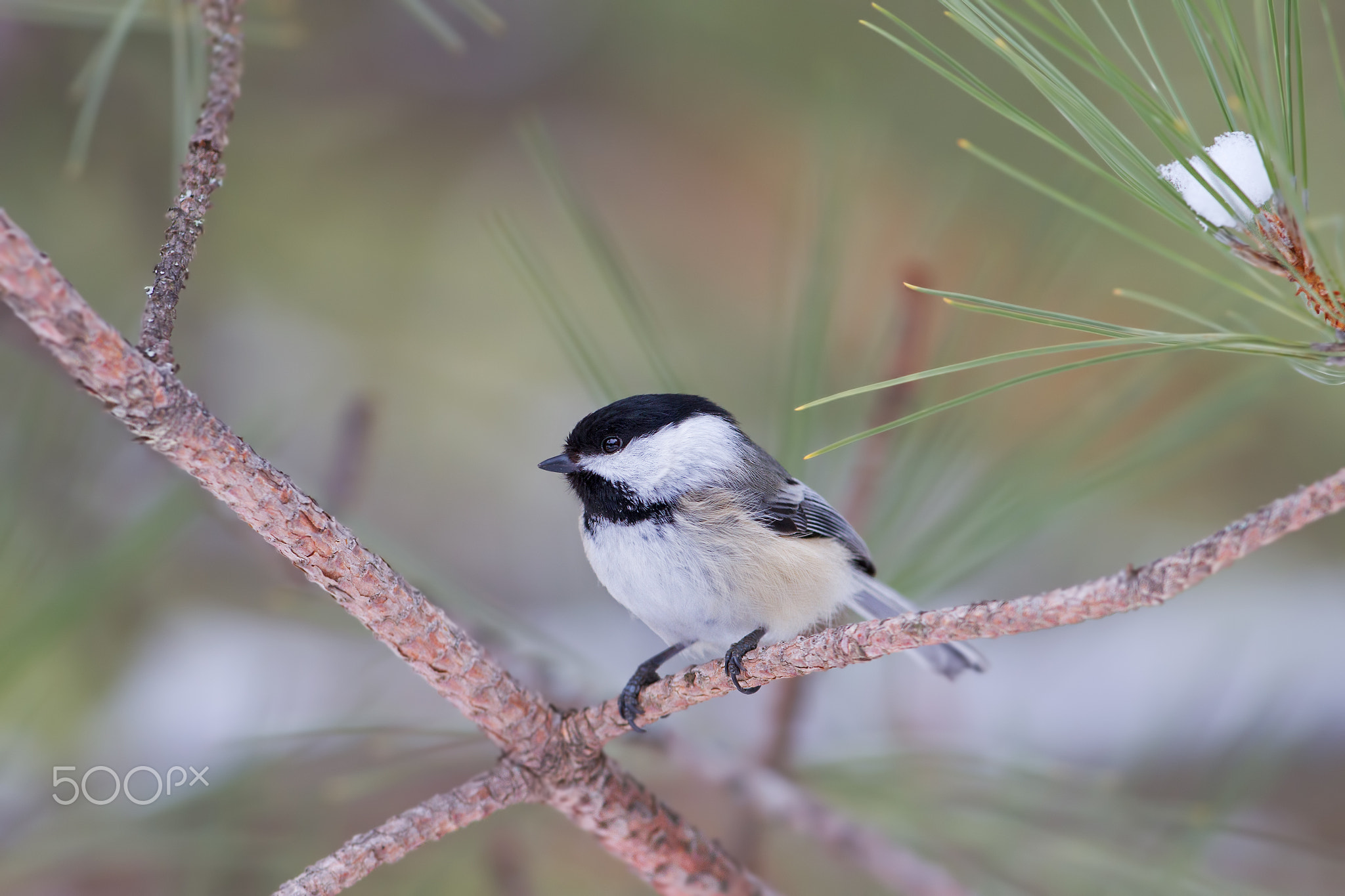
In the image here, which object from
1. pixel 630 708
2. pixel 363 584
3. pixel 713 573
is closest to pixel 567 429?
pixel 713 573

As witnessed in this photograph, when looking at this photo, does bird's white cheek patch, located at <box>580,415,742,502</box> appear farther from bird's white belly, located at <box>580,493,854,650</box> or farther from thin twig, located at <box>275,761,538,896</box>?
thin twig, located at <box>275,761,538,896</box>

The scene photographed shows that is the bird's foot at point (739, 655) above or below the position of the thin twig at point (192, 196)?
below

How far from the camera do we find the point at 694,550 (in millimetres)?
881

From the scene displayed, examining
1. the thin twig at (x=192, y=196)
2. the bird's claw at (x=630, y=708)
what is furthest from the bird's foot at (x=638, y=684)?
the thin twig at (x=192, y=196)

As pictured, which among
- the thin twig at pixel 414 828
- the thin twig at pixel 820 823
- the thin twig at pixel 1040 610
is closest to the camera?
the thin twig at pixel 1040 610

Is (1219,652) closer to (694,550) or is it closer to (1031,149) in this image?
(1031,149)

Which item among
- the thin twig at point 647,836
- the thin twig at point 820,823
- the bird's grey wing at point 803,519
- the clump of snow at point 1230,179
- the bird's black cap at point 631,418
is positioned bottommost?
the thin twig at point 820,823

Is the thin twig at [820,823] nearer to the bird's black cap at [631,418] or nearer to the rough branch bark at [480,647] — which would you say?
the rough branch bark at [480,647]

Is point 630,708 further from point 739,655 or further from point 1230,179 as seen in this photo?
point 1230,179

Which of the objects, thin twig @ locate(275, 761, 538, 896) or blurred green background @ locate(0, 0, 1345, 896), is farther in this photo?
blurred green background @ locate(0, 0, 1345, 896)

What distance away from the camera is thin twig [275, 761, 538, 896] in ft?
1.75

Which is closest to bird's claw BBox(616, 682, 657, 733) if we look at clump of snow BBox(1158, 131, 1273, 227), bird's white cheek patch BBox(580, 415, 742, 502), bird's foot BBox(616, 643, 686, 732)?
bird's foot BBox(616, 643, 686, 732)

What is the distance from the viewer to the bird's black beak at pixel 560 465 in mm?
934

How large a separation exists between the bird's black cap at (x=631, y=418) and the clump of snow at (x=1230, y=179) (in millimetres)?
476
